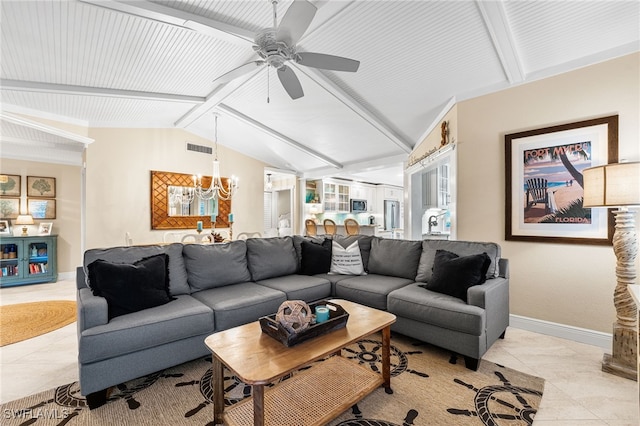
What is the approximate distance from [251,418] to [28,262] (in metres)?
5.97

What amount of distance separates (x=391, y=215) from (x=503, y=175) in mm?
7448

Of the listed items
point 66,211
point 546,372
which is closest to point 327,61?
point 546,372

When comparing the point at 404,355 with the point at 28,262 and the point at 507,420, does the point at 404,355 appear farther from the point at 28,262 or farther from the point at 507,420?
the point at 28,262

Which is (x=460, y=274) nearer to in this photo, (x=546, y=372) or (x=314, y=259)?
(x=546, y=372)

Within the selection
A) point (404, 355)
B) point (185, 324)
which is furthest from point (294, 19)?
point (404, 355)

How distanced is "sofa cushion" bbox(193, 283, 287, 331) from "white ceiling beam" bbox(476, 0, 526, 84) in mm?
2949

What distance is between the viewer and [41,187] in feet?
17.7

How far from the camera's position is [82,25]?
99.7 inches

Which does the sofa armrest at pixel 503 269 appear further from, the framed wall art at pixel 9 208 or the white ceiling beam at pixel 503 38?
the framed wall art at pixel 9 208

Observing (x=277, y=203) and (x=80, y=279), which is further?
(x=277, y=203)

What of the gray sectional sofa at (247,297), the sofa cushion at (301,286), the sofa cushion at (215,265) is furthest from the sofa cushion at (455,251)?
the sofa cushion at (215,265)

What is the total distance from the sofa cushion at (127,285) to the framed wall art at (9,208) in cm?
490

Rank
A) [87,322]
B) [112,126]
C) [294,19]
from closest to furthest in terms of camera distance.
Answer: [87,322] < [294,19] < [112,126]

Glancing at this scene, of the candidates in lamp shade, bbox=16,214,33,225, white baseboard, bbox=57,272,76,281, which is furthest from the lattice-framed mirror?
lamp shade, bbox=16,214,33,225
